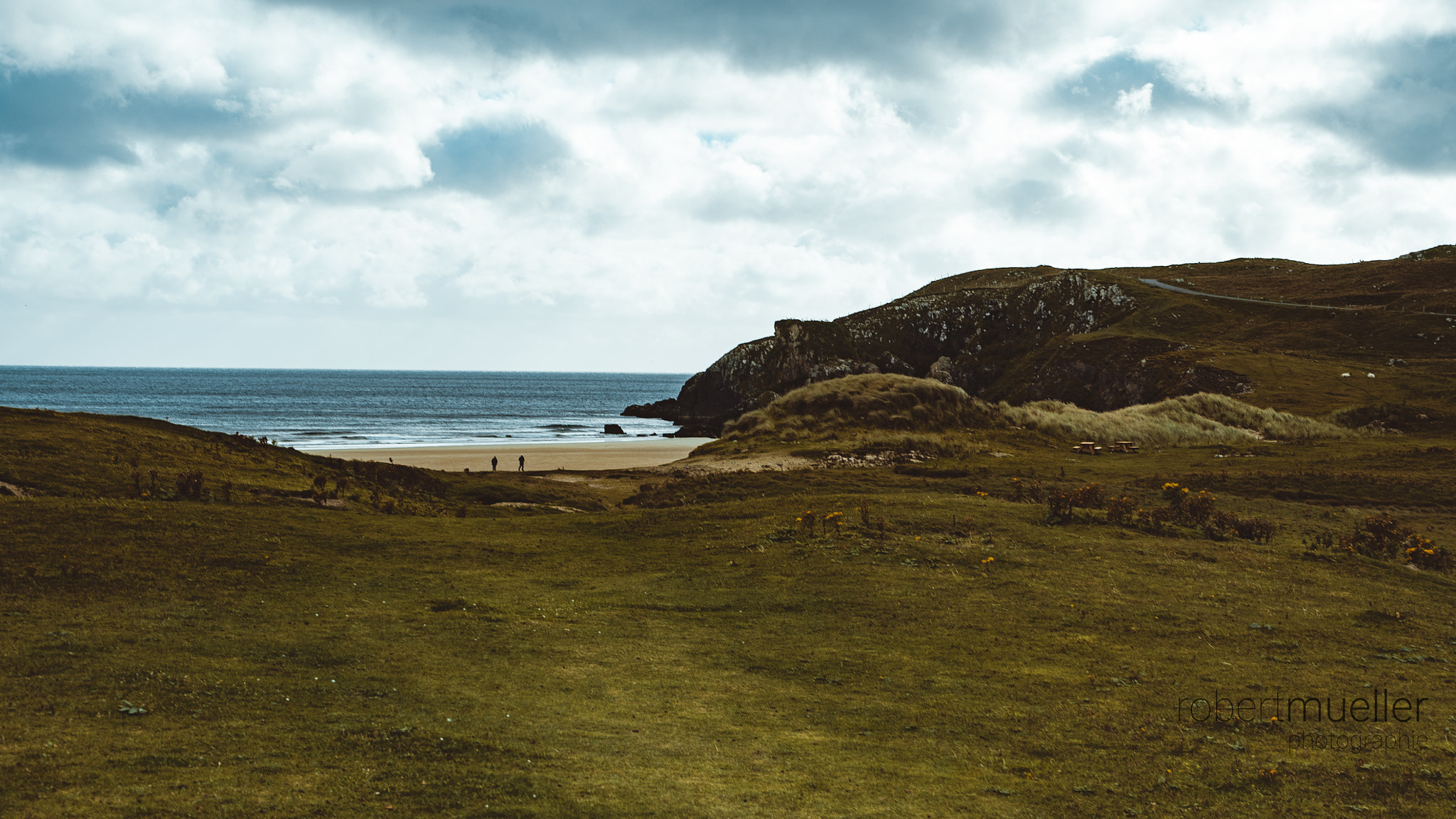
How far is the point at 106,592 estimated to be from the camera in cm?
Answer: 1416

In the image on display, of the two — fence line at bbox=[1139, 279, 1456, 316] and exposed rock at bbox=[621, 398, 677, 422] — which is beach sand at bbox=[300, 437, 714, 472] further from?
fence line at bbox=[1139, 279, 1456, 316]

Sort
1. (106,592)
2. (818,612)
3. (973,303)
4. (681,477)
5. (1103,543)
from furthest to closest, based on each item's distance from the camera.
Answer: (973,303)
(681,477)
(1103,543)
(818,612)
(106,592)

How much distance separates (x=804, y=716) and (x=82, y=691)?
875 centimetres

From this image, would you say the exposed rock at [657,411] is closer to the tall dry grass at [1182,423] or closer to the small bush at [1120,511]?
the tall dry grass at [1182,423]

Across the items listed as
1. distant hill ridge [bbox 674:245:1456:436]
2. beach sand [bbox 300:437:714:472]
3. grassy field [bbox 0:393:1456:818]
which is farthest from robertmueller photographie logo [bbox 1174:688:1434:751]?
distant hill ridge [bbox 674:245:1456:436]

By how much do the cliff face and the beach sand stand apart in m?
20.5

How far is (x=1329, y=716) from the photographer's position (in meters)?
10.9

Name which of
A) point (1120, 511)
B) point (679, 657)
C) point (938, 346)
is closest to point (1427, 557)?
point (1120, 511)

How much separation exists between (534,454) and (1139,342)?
6990 centimetres

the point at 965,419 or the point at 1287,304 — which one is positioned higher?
the point at 1287,304

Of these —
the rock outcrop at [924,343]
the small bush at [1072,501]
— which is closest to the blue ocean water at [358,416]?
the rock outcrop at [924,343]

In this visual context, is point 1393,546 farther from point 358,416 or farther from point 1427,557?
point 358,416

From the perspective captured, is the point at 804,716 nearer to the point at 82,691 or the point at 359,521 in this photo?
the point at 82,691

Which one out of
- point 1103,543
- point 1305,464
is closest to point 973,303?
point 1305,464
